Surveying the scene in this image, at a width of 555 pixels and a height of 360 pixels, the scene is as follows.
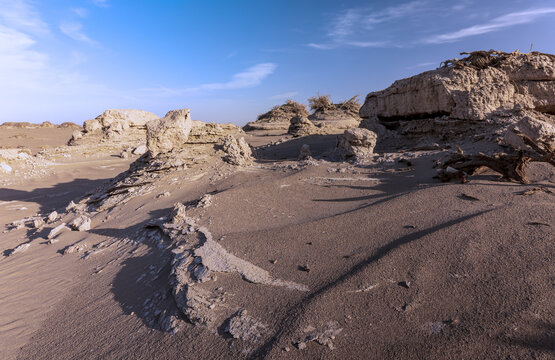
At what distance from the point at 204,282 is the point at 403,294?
4.17ft

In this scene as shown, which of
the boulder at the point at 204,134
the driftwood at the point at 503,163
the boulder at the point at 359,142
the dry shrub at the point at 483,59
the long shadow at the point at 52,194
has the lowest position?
the long shadow at the point at 52,194

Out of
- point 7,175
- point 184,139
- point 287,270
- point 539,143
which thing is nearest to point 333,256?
point 287,270

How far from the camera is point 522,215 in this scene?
224cm

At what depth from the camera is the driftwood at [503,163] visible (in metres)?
3.06

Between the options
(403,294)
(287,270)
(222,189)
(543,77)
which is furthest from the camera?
(543,77)

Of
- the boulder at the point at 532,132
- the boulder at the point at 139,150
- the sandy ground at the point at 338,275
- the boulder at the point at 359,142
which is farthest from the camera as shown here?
the boulder at the point at 139,150

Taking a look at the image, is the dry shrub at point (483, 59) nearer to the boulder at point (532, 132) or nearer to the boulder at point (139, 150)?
the boulder at point (532, 132)

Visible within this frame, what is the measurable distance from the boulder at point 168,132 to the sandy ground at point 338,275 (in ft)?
5.40

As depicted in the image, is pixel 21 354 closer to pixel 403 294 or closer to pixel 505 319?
pixel 403 294

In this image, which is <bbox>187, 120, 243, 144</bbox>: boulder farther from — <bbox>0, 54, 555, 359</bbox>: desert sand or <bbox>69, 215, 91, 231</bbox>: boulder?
<bbox>69, 215, 91, 231</bbox>: boulder

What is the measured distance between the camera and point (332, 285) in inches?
72.1

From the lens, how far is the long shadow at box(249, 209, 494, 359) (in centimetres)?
151

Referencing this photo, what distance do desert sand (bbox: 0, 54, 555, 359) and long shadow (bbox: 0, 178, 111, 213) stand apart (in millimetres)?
883

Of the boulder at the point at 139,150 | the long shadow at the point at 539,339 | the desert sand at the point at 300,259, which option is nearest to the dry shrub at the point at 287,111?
the boulder at the point at 139,150
